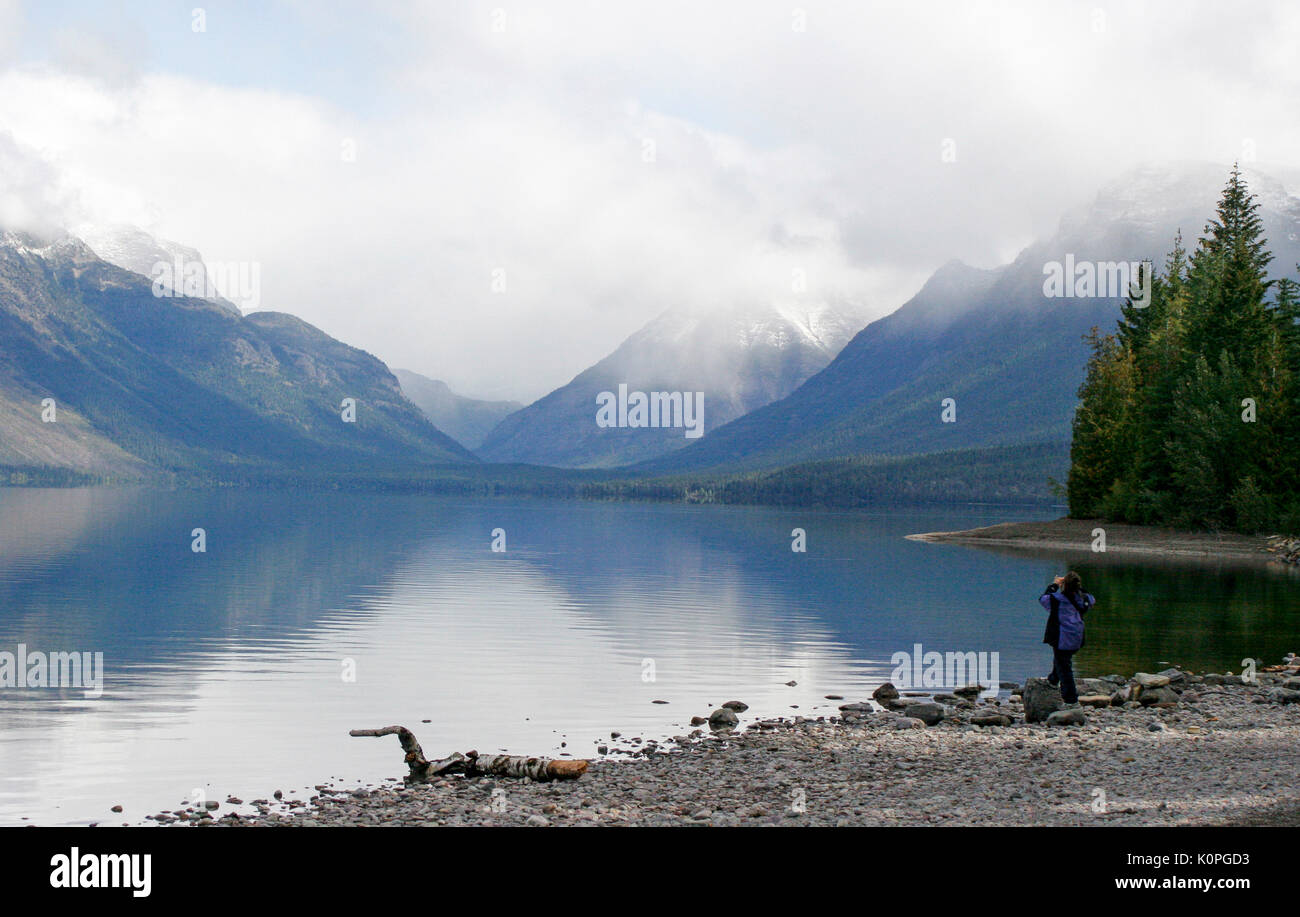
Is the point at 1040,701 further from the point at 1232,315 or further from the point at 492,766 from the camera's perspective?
the point at 1232,315

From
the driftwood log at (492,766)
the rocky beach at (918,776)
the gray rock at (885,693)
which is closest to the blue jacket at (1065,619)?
the rocky beach at (918,776)

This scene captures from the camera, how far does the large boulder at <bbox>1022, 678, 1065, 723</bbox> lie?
96.9ft

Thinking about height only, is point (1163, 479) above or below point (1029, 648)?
above

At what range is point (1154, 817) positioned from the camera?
17844 mm

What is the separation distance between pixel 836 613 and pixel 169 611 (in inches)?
1186

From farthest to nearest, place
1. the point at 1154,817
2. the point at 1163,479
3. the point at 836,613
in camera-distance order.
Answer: the point at 1163,479, the point at 836,613, the point at 1154,817

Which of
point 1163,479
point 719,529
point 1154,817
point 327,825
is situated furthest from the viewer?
point 719,529

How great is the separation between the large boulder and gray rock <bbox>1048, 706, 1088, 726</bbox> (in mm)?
636

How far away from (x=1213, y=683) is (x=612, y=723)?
16.9 m

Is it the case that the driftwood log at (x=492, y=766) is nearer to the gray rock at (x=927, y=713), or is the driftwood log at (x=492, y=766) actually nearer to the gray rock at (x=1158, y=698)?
the gray rock at (x=927, y=713)
